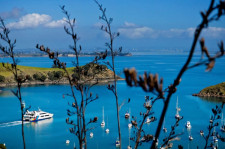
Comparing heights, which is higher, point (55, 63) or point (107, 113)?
point (55, 63)

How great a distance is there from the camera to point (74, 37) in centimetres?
369

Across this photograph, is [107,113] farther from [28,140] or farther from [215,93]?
[215,93]

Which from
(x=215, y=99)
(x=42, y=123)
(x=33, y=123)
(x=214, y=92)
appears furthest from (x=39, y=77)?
(x=215, y=99)

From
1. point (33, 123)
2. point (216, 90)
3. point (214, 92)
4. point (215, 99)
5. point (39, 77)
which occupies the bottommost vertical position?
point (215, 99)

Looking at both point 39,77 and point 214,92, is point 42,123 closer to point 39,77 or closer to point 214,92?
point 214,92

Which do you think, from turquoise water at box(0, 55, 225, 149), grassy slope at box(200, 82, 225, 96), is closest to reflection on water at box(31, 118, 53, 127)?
turquoise water at box(0, 55, 225, 149)

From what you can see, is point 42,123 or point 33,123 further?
point 33,123

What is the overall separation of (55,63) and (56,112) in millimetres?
30047

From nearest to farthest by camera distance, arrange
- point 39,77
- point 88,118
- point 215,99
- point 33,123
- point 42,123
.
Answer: point 88,118, point 42,123, point 33,123, point 215,99, point 39,77

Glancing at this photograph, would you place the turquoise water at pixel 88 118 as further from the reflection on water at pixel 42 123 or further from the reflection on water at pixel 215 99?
the reflection on water at pixel 215 99

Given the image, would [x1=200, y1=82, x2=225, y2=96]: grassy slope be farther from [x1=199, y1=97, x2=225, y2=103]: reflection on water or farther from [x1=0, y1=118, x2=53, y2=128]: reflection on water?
[x1=0, y1=118, x2=53, y2=128]: reflection on water

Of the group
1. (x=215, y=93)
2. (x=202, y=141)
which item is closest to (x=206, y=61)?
(x=202, y=141)

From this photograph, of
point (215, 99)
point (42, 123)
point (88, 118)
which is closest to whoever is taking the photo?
point (88, 118)

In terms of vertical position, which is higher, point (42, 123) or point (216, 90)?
point (216, 90)
